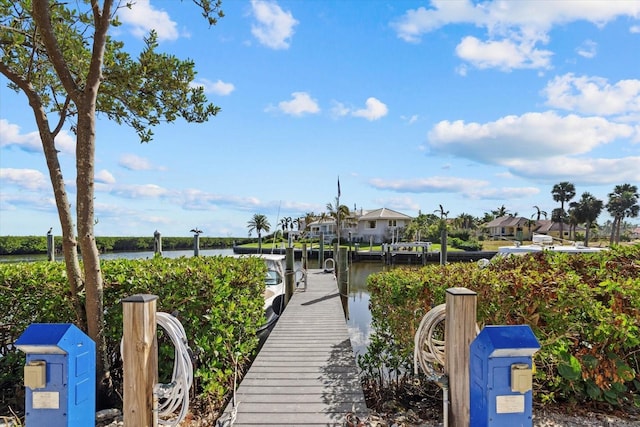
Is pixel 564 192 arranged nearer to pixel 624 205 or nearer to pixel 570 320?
pixel 624 205

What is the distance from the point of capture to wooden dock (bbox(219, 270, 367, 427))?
13.2 feet

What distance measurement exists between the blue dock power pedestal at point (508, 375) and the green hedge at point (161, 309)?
9.74 feet

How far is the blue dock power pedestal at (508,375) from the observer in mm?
2348

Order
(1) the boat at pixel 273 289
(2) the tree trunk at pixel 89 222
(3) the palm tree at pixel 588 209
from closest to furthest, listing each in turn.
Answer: (2) the tree trunk at pixel 89 222
(1) the boat at pixel 273 289
(3) the palm tree at pixel 588 209

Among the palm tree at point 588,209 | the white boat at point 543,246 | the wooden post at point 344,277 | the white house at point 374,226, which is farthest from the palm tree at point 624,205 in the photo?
the wooden post at point 344,277

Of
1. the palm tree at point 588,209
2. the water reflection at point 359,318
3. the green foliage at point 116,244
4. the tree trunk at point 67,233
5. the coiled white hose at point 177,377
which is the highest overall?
the palm tree at point 588,209

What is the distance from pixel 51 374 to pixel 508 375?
2.83 m

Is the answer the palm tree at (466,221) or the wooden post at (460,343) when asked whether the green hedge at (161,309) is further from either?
the palm tree at (466,221)

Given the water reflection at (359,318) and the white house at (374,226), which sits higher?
the white house at (374,226)

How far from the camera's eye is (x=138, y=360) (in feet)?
9.75

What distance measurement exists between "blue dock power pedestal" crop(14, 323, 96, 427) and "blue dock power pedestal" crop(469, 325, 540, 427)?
2588 mm

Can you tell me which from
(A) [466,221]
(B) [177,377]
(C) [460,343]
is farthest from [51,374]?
(A) [466,221]

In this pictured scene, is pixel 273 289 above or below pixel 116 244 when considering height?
above

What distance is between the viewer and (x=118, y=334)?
4488 mm
